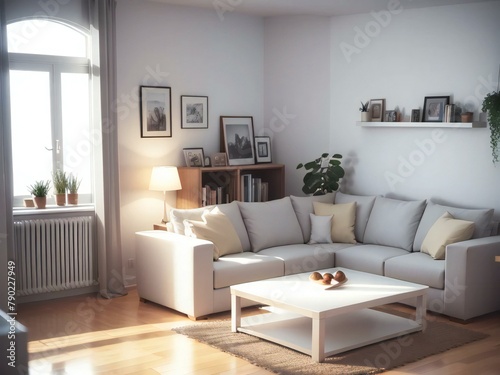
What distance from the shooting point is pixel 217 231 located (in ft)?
19.9

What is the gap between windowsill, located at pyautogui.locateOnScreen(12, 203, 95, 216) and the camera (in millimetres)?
6022

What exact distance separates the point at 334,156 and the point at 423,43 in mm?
1500

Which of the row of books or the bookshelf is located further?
the row of books

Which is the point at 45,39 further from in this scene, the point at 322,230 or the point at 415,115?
the point at 415,115

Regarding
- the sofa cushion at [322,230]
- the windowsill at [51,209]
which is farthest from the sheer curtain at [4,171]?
the sofa cushion at [322,230]

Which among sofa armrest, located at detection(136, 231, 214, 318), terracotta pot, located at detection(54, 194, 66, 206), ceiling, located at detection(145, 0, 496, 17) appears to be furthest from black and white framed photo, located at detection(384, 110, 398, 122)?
terracotta pot, located at detection(54, 194, 66, 206)

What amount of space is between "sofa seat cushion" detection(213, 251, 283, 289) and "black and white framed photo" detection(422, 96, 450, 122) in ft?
6.80

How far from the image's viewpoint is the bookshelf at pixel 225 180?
22.4ft

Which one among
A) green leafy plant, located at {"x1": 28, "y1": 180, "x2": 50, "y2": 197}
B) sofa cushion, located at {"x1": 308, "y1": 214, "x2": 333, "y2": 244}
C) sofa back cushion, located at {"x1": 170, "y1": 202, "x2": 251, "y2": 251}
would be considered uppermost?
green leafy plant, located at {"x1": 28, "y1": 180, "x2": 50, "y2": 197}

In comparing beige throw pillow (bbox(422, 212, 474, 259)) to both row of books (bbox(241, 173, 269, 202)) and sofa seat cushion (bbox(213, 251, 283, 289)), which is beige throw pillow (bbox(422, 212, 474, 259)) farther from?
row of books (bbox(241, 173, 269, 202))

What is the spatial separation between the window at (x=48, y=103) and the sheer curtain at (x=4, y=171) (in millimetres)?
470

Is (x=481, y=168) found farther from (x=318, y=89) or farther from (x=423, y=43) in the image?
(x=318, y=89)

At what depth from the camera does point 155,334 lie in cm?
524

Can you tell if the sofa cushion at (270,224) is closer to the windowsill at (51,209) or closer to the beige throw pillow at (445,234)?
the beige throw pillow at (445,234)
